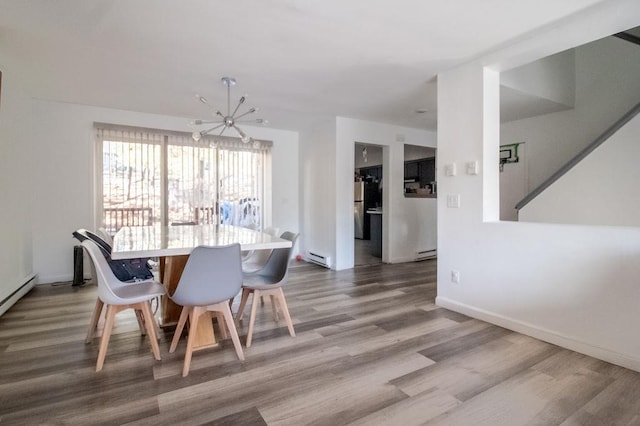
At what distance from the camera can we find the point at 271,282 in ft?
8.46

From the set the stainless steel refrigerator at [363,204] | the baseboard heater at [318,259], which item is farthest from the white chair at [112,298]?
the stainless steel refrigerator at [363,204]

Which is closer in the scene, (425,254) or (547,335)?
(547,335)

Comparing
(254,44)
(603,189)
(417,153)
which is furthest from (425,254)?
(254,44)

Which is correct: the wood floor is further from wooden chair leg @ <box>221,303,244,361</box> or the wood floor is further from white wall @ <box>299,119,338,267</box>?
white wall @ <box>299,119,338,267</box>

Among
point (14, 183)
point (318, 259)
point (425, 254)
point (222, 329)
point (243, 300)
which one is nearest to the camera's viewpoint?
point (222, 329)

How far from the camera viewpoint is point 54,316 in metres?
2.98

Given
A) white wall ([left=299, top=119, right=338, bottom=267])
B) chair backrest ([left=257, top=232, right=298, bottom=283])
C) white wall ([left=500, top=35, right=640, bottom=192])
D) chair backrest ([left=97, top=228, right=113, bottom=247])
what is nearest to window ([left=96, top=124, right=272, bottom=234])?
white wall ([left=299, top=119, right=338, bottom=267])

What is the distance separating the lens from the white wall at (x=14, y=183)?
10.3 feet

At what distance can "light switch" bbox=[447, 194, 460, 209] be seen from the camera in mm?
3102

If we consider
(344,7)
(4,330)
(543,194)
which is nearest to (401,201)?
(543,194)

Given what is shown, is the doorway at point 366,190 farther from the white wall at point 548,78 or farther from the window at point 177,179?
the white wall at point 548,78

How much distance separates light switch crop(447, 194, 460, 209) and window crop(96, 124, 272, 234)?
277cm

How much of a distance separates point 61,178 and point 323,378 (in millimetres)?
4563

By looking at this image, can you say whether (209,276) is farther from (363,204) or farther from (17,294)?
(363,204)
